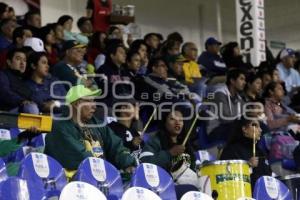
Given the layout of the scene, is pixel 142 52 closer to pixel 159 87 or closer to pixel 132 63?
pixel 132 63

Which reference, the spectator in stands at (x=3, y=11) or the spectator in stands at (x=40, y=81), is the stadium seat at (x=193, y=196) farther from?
the spectator in stands at (x=3, y=11)

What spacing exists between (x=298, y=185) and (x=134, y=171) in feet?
5.12

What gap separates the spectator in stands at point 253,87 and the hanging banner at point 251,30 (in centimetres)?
122

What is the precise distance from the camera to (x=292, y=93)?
38.1 feet

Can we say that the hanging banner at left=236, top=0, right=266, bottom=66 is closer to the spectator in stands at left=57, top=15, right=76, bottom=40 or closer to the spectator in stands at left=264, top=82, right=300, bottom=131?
the spectator in stands at left=264, top=82, right=300, bottom=131

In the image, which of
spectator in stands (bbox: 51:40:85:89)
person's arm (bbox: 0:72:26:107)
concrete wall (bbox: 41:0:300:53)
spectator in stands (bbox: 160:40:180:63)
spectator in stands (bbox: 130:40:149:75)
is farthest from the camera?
concrete wall (bbox: 41:0:300:53)

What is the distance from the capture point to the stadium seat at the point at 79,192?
17.1ft

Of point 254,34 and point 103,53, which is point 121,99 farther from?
point 254,34

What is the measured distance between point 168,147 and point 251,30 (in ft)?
14.9

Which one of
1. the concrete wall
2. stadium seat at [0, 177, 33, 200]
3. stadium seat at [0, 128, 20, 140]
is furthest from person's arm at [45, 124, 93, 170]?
the concrete wall

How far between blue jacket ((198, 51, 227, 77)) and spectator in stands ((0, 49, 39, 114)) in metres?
3.76

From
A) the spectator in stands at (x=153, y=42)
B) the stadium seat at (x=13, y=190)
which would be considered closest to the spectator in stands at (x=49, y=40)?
the spectator in stands at (x=153, y=42)

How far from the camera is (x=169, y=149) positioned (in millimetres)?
7449

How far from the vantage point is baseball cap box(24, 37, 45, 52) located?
→ 9.19 metres
